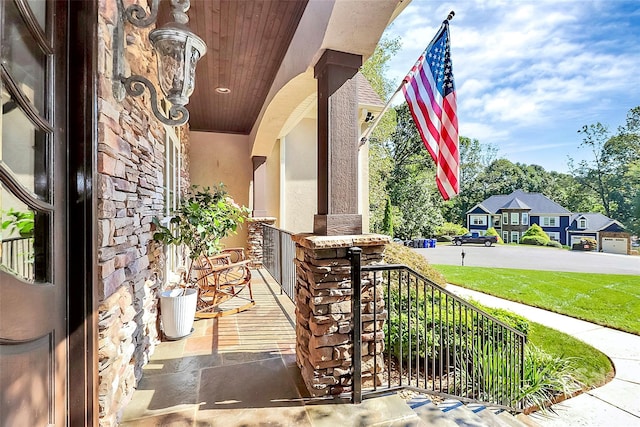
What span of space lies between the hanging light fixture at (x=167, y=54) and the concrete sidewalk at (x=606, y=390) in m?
4.56

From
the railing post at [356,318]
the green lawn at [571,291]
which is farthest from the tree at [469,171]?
the railing post at [356,318]

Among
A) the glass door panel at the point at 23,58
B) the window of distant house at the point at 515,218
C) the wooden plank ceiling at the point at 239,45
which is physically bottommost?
the window of distant house at the point at 515,218

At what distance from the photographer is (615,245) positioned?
2259 cm

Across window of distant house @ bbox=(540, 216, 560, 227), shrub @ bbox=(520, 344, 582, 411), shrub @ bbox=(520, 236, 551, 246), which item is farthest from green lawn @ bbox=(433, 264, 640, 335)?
window of distant house @ bbox=(540, 216, 560, 227)

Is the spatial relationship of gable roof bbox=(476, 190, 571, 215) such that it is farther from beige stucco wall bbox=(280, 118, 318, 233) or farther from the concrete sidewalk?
beige stucco wall bbox=(280, 118, 318, 233)

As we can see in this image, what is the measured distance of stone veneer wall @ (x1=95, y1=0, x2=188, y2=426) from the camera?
1.53 meters

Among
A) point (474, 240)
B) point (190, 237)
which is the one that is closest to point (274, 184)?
point (190, 237)

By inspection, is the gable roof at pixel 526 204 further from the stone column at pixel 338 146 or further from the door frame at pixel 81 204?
the door frame at pixel 81 204

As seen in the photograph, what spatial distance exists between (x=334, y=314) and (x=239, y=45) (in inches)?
111

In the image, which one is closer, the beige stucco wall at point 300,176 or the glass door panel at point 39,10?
the glass door panel at point 39,10

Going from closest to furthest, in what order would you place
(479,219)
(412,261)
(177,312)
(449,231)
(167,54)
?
(167,54)
(177,312)
(412,261)
(449,231)
(479,219)

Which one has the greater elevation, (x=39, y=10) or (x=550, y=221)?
(x=39, y=10)

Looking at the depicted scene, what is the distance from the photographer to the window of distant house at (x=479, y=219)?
30844 mm

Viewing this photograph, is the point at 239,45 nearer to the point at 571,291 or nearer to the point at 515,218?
the point at 571,291
